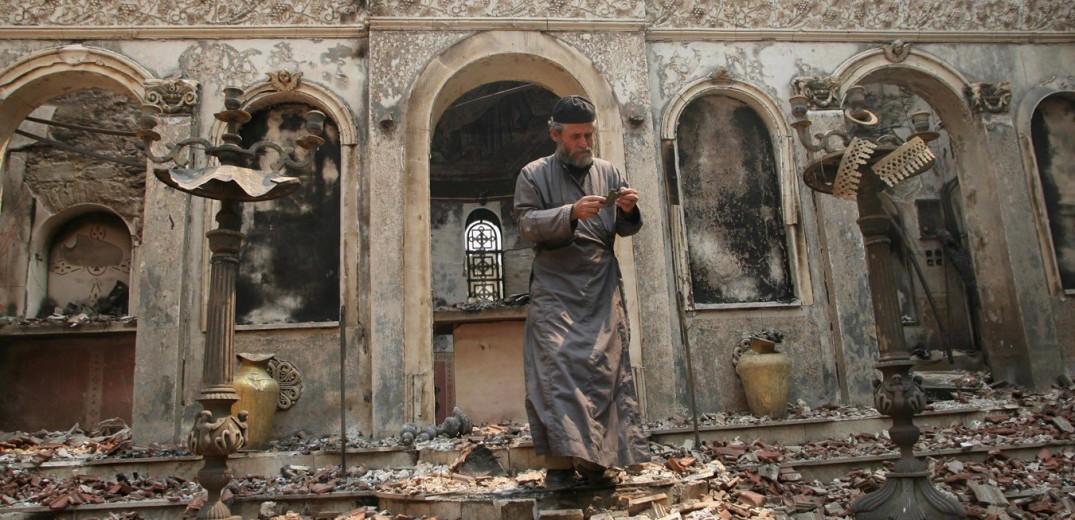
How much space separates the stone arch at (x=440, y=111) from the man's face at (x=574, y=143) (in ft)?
14.3

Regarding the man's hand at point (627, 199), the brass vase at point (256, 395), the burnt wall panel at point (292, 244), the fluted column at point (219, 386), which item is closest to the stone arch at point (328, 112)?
the burnt wall panel at point (292, 244)

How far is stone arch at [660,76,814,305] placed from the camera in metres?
9.38

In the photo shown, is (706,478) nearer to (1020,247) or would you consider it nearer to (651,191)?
(651,191)

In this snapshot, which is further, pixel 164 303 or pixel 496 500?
pixel 164 303

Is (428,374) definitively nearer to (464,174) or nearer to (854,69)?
(854,69)

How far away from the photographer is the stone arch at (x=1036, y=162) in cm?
970

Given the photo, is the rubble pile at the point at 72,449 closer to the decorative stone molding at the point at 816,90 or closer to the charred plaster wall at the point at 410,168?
the charred plaster wall at the point at 410,168

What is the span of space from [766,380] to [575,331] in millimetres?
4861

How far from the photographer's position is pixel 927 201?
563 inches

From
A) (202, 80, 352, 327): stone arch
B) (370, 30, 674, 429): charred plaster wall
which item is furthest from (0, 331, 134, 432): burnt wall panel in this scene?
(370, 30, 674, 429): charred plaster wall

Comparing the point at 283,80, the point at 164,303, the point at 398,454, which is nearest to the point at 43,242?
the point at 164,303

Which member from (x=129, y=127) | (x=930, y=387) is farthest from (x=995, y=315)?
(x=129, y=127)

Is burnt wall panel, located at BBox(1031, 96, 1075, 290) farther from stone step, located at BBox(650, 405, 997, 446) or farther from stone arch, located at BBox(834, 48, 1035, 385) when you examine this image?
stone step, located at BBox(650, 405, 997, 446)

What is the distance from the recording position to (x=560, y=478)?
13.7ft
